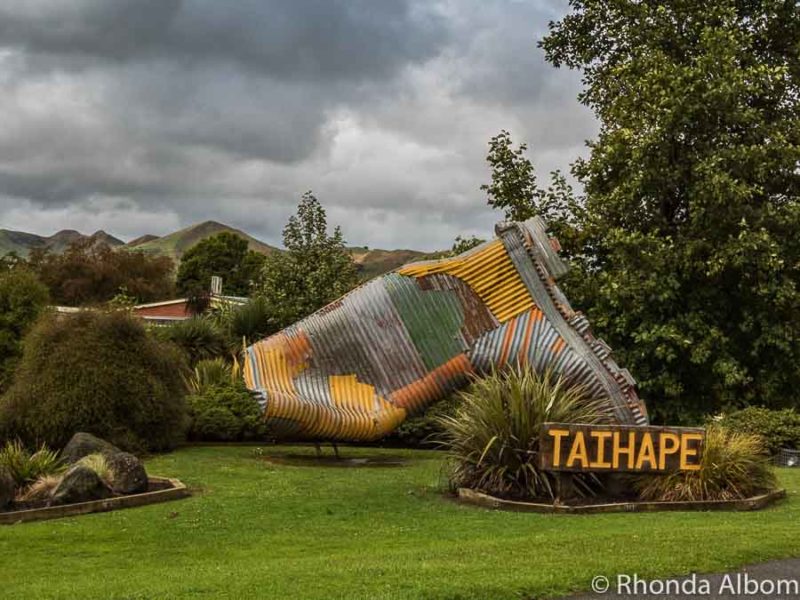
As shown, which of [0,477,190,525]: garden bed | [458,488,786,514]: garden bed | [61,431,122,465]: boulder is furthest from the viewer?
[61,431,122,465]: boulder

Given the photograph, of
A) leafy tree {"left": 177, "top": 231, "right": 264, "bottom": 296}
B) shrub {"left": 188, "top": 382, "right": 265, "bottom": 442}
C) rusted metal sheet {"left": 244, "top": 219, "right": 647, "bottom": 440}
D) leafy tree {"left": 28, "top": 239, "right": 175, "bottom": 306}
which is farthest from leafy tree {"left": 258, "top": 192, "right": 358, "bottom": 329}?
leafy tree {"left": 177, "top": 231, "right": 264, "bottom": 296}

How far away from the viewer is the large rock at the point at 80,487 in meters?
12.2

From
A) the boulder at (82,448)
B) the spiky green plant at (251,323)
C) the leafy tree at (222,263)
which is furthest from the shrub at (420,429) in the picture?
the leafy tree at (222,263)

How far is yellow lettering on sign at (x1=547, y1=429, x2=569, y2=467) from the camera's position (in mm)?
12188

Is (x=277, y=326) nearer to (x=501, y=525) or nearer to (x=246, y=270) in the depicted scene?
(x=501, y=525)

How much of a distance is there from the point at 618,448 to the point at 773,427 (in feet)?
26.3

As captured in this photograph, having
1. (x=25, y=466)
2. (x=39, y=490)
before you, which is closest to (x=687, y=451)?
(x=39, y=490)

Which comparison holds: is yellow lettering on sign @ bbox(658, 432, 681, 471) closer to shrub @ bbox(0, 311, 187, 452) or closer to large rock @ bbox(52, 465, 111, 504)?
large rock @ bbox(52, 465, 111, 504)

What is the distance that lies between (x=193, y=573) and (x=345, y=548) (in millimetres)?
1850

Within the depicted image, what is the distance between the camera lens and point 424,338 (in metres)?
15.9

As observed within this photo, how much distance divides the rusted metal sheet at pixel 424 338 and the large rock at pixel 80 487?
3414 mm

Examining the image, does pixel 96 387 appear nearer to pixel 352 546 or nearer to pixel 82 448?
pixel 82 448

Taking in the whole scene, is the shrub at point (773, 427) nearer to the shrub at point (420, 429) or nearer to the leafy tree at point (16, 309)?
the shrub at point (420, 429)

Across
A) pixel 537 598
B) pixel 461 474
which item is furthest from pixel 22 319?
pixel 537 598
